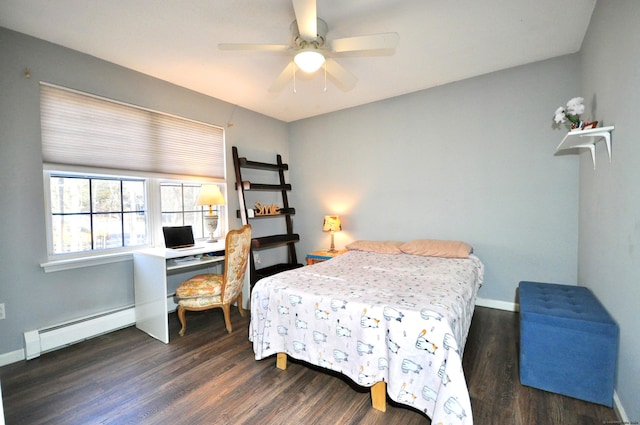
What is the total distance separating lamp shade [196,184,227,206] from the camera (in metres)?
3.21

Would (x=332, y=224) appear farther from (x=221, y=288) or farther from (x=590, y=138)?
(x=590, y=138)

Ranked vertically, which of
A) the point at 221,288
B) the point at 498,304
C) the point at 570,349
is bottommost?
the point at 498,304

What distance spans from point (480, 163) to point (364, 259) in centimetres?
168

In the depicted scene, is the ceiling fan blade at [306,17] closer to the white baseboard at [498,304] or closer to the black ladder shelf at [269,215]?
the black ladder shelf at [269,215]

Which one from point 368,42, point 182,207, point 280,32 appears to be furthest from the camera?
point 182,207

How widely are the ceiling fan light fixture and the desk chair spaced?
5.04ft

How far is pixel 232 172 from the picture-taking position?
384 centimetres

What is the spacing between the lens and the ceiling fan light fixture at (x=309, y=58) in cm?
202

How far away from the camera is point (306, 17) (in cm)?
172

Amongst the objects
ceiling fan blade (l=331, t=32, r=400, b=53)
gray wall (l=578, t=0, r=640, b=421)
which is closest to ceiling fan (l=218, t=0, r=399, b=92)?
ceiling fan blade (l=331, t=32, r=400, b=53)

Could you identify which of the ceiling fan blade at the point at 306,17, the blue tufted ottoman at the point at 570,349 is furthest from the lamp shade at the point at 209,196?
the blue tufted ottoman at the point at 570,349

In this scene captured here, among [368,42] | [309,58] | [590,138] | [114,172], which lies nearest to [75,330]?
[114,172]

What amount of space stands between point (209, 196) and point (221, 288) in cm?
105

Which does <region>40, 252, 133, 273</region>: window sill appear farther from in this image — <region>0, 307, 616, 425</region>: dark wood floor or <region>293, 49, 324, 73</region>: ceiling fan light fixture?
<region>293, 49, 324, 73</region>: ceiling fan light fixture
